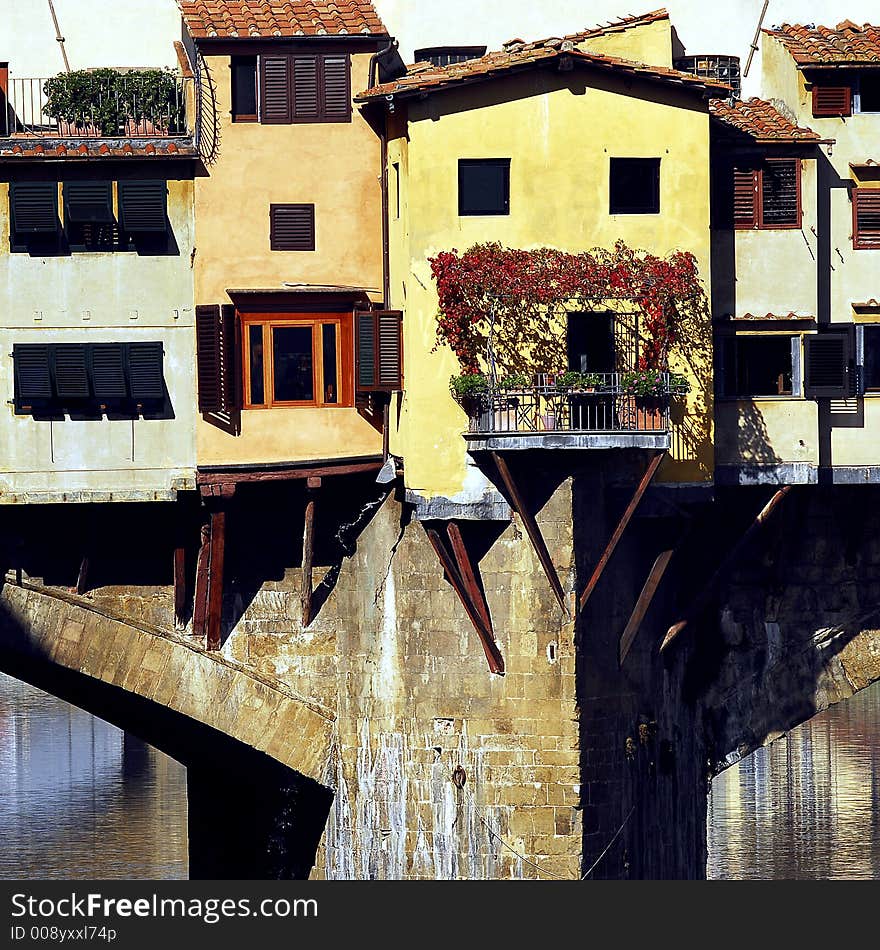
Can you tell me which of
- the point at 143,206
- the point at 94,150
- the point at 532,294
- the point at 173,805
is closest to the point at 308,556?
the point at 143,206

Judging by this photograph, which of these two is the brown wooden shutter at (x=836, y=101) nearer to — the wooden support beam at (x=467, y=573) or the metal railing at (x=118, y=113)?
the wooden support beam at (x=467, y=573)

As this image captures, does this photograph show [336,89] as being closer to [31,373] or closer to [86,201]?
[86,201]

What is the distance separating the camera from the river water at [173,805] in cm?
6200

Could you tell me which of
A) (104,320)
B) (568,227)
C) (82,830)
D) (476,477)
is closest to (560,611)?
(476,477)

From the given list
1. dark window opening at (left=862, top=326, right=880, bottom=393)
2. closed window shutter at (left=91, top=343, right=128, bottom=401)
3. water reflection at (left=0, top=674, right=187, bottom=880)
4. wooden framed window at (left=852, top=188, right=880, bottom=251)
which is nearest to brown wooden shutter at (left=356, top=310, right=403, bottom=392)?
closed window shutter at (left=91, top=343, right=128, bottom=401)

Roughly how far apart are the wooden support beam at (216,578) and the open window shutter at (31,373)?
3.36 m

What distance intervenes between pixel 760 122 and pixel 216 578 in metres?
11.5

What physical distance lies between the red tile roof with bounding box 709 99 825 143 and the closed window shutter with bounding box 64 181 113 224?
9834 millimetres

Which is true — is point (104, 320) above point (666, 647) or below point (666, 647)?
above

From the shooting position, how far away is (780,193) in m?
45.4

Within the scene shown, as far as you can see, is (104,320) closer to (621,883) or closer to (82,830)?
(621,883)

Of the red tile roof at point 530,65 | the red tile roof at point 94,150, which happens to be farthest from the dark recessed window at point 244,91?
the red tile roof at point 530,65

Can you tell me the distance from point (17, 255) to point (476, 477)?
8598 millimetres

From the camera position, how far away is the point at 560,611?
139ft
